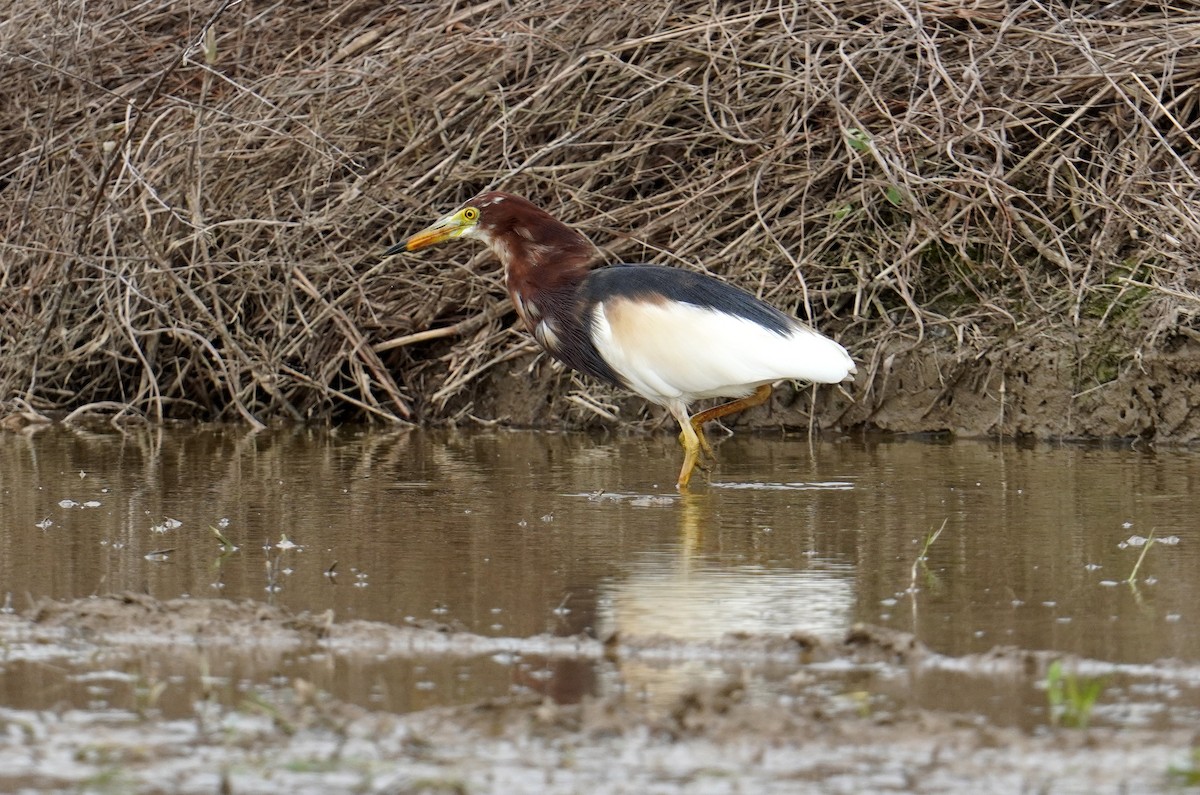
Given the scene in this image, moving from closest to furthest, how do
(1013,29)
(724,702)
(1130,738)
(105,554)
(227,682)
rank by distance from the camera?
(1130,738)
(724,702)
(227,682)
(105,554)
(1013,29)

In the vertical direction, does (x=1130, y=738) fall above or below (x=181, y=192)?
below

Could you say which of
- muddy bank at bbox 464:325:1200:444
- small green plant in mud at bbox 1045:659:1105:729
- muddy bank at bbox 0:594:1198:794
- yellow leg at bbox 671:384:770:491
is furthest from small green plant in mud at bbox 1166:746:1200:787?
muddy bank at bbox 464:325:1200:444

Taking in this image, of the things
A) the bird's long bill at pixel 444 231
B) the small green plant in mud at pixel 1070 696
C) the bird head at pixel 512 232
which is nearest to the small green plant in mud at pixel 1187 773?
the small green plant in mud at pixel 1070 696

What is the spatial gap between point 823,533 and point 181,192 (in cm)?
522

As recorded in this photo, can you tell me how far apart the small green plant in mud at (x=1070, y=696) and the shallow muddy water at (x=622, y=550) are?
5 cm

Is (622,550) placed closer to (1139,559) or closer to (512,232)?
(1139,559)

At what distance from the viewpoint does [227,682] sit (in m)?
3.44

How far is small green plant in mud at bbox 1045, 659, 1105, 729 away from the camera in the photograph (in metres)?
3.06

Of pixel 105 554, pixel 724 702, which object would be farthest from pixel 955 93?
pixel 724 702

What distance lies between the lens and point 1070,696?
3.16m

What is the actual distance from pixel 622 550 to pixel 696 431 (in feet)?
6.54

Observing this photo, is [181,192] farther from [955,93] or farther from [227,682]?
[227,682]

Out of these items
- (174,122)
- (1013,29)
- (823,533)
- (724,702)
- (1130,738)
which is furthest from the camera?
(174,122)

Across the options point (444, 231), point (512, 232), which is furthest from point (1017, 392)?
point (444, 231)
